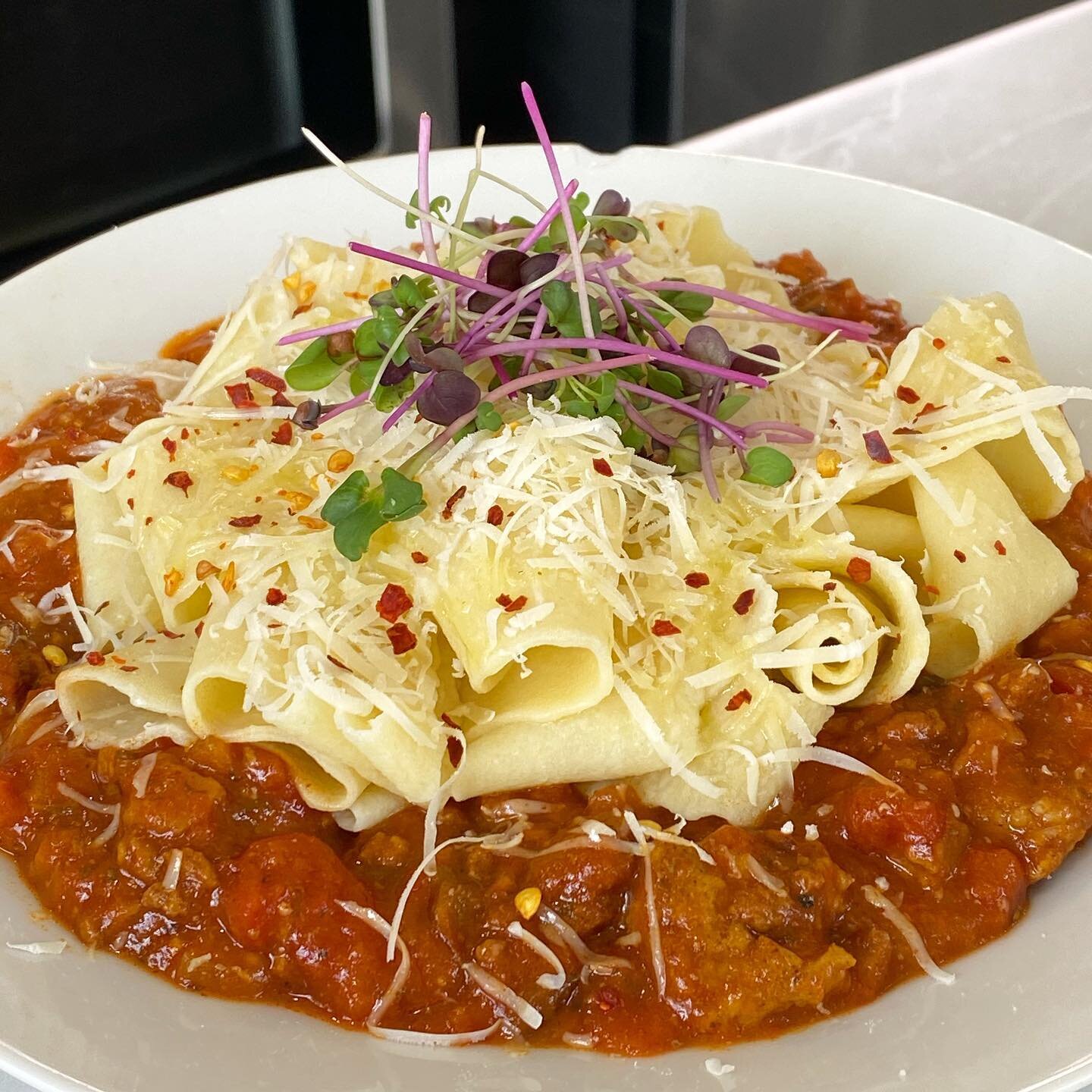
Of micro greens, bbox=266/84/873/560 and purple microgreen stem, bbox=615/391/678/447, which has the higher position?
micro greens, bbox=266/84/873/560

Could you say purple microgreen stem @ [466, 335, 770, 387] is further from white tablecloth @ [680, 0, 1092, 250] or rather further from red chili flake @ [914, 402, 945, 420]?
white tablecloth @ [680, 0, 1092, 250]

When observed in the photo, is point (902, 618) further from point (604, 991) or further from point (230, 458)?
point (230, 458)

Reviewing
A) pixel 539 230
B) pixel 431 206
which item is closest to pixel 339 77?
pixel 431 206

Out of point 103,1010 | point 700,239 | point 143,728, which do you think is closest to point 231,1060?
point 103,1010

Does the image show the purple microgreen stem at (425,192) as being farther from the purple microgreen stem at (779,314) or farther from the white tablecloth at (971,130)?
the white tablecloth at (971,130)

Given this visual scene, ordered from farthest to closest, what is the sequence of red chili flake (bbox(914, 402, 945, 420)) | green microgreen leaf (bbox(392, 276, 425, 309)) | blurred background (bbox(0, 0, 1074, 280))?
blurred background (bbox(0, 0, 1074, 280)) < red chili flake (bbox(914, 402, 945, 420)) < green microgreen leaf (bbox(392, 276, 425, 309))

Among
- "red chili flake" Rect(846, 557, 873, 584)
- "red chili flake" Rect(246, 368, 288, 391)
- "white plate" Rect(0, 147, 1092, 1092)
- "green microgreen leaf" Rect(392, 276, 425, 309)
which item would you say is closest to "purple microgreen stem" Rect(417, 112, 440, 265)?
"green microgreen leaf" Rect(392, 276, 425, 309)

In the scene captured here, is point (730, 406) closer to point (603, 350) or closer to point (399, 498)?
point (603, 350)

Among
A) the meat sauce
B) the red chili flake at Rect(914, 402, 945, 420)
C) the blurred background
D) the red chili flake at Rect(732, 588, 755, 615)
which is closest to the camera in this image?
the meat sauce
